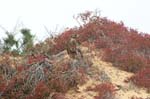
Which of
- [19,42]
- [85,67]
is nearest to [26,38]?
[19,42]

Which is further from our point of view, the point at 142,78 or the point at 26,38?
the point at 26,38

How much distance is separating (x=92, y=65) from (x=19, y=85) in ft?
9.85

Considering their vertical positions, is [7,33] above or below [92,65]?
above

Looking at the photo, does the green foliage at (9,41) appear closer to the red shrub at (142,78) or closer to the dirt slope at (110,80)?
the dirt slope at (110,80)

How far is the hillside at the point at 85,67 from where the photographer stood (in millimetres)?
14039

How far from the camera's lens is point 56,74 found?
14.4 meters

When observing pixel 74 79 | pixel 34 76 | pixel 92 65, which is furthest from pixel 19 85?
pixel 92 65

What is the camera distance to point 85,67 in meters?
15.9

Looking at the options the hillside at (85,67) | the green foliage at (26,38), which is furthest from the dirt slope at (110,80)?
the green foliage at (26,38)

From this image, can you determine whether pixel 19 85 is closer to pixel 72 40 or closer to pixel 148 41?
pixel 72 40

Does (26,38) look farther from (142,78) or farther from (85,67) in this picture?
(142,78)

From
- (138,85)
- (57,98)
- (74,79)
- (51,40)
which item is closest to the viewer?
(57,98)

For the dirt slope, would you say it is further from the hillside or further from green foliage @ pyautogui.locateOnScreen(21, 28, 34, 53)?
green foliage @ pyautogui.locateOnScreen(21, 28, 34, 53)

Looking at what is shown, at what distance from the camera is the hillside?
1404 centimetres
